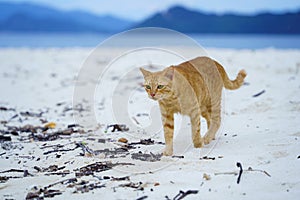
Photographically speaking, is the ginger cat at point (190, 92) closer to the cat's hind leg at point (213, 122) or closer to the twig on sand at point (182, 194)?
the cat's hind leg at point (213, 122)

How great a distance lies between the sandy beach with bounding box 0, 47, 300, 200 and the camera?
3223 mm

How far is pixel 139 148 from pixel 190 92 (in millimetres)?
884

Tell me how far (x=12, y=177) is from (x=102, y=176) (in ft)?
3.15

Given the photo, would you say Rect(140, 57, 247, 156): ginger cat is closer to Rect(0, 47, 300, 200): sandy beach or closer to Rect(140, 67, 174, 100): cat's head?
Rect(140, 67, 174, 100): cat's head

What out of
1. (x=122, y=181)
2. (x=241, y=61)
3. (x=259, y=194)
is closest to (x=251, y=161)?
(x=259, y=194)

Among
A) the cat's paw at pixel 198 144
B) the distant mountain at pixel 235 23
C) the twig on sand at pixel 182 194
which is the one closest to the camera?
the twig on sand at pixel 182 194

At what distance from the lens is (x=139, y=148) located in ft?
14.9

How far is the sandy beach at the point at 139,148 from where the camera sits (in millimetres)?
3223

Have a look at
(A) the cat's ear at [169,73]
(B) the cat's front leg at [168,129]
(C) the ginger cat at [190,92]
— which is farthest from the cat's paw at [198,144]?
(A) the cat's ear at [169,73]

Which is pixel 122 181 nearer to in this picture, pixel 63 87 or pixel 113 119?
pixel 113 119

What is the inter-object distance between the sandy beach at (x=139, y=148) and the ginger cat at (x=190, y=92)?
0.23 meters

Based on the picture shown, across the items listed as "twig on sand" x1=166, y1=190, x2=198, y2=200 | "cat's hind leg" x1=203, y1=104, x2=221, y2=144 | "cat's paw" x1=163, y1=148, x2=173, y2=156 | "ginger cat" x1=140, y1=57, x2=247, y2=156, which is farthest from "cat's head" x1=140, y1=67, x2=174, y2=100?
"twig on sand" x1=166, y1=190, x2=198, y2=200

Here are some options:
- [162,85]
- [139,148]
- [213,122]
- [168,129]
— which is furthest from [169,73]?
[213,122]

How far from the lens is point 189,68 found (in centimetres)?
454
